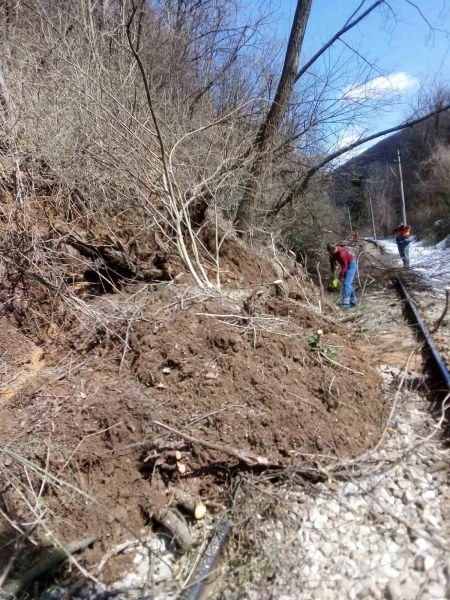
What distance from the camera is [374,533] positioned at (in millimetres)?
3143

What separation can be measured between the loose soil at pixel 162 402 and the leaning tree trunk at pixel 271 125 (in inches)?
205

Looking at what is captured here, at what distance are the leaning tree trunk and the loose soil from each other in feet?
17.1

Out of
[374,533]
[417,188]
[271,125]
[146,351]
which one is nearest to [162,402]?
[146,351]

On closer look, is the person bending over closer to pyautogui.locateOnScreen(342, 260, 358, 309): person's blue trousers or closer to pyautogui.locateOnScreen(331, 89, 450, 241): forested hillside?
pyautogui.locateOnScreen(342, 260, 358, 309): person's blue trousers

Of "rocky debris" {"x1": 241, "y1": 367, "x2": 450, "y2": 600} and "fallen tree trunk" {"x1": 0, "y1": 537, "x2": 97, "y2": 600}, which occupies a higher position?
"fallen tree trunk" {"x1": 0, "y1": 537, "x2": 97, "y2": 600}

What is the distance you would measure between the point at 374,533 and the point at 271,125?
9.56 metres

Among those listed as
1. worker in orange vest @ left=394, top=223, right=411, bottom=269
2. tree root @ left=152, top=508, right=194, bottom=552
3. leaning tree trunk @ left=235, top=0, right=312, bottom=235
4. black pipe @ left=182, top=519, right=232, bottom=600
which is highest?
leaning tree trunk @ left=235, top=0, right=312, bottom=235

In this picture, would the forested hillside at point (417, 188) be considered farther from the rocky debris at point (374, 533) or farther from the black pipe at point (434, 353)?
the rocky debris at point (374, 533)

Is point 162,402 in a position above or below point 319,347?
above

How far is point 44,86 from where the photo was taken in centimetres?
867

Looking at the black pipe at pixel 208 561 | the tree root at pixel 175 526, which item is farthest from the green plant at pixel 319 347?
the tree root at pixel 175 526

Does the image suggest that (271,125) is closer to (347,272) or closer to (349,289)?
(347,272)

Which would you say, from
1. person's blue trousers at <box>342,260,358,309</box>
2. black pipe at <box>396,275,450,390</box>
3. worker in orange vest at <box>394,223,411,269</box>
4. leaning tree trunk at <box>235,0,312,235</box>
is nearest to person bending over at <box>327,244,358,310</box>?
person's blue trousers at <box>342,260,358,309</box>

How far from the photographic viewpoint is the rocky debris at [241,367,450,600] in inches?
109
